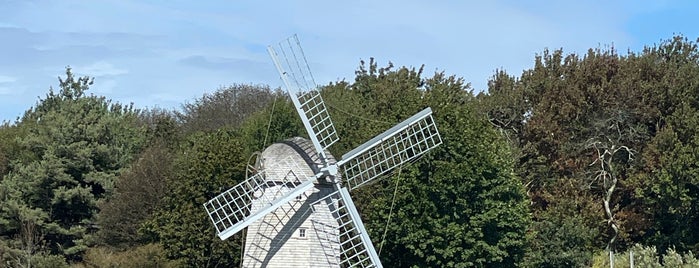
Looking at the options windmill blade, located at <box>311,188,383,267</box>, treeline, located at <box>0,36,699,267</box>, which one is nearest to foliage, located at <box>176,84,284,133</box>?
treeline, located at <box>0,36,699,267</box>

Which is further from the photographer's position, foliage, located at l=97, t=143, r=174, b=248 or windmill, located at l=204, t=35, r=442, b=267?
foliage, located at l=97, t=143, r=174, b=248

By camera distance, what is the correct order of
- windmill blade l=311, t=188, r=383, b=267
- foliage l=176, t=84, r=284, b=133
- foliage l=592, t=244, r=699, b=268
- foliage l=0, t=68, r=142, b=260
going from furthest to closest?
foliage l=176, t=84, r=284, b=133
foliage l=0, t=68, r=142, b=260
foliage l=592, t=244, r=699, b=268
windmill blade l=311, t=188, r=383, b=267

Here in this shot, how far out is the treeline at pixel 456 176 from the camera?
3878cm

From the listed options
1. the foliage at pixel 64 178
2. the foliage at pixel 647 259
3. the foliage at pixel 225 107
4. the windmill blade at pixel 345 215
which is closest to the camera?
the windmill blade at pixel 345 215

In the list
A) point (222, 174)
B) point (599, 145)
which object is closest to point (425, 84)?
point (599, 145)

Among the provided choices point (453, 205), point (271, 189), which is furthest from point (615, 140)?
point (271, 189)

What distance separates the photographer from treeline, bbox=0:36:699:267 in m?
38.8

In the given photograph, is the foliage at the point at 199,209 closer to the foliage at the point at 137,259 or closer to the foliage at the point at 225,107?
the foliage at the point at 137,259

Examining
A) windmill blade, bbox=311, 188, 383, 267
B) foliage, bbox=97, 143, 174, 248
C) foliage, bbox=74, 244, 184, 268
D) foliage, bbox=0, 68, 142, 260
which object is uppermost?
foliage, bbox=0, 68, 142, 260

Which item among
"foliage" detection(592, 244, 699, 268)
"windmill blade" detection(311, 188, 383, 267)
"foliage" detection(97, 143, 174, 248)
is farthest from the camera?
"foliage" detection(97, 143, 174, 248)

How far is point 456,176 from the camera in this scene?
125 ft

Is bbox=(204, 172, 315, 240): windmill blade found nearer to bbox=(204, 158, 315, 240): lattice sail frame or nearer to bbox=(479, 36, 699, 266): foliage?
bbox=(204, 158, 315, 240): lattice sail frame

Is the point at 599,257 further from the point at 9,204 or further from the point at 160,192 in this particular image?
the point at 9,204

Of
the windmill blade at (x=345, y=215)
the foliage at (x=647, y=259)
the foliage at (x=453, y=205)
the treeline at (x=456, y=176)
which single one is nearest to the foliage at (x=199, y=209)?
the treeline at (x=456, y=176)
